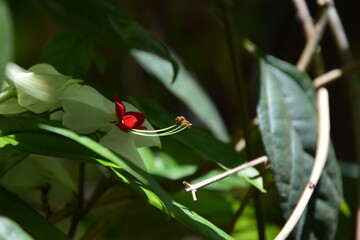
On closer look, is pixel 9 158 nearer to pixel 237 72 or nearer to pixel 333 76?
pixel 237 72

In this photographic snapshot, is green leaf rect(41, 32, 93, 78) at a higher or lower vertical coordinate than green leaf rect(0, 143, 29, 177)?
higher

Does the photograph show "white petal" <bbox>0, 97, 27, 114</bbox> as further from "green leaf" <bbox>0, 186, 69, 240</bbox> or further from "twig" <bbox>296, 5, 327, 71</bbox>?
"twig" <bbox>296, 5, 327, 71</bbox>

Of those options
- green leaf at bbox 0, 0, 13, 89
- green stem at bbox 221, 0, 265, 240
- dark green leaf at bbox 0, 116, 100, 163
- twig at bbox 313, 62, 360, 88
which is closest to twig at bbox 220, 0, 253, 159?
green stem at bbox 221, 0, 265, 240

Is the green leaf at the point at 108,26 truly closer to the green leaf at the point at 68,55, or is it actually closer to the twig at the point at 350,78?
the green leaf at the point at 68,55

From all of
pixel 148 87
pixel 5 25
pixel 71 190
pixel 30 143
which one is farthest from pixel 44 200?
pixel 148 87

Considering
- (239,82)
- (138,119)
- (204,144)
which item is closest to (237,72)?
(239,82)

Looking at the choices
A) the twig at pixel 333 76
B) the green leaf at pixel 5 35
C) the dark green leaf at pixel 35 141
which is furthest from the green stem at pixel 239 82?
the green leaf at pixel 5 35
